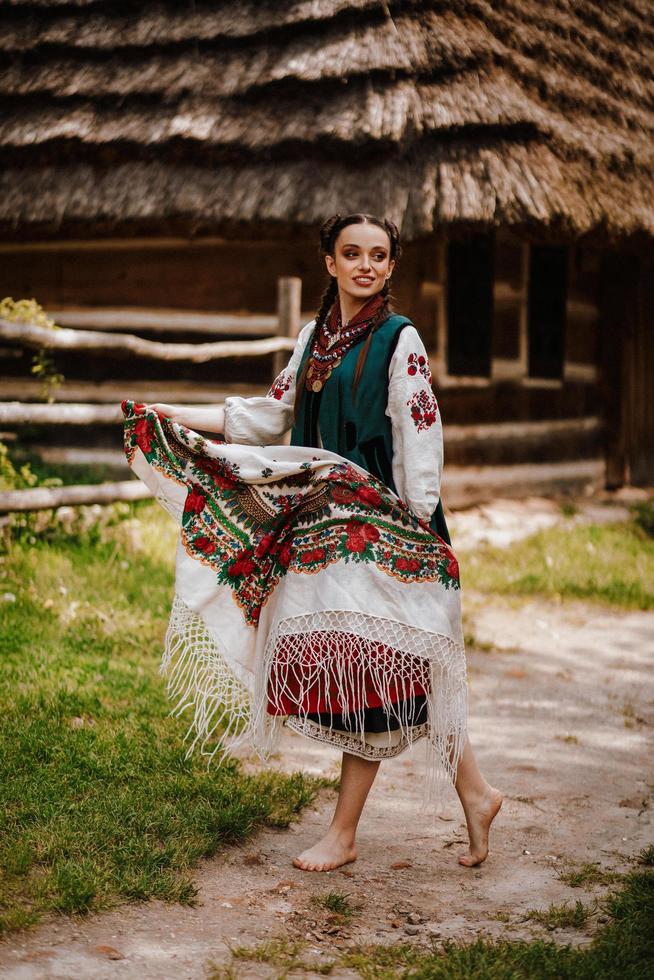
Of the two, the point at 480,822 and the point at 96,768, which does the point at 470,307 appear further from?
the point at 480,822

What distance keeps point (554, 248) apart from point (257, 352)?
3.90 m

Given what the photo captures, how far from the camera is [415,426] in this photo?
2.61 meters

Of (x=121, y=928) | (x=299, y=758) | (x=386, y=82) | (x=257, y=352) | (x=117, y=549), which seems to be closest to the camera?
(x=121, y=928)

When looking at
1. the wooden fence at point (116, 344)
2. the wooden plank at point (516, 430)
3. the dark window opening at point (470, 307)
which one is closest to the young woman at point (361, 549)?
the wooden fence at point (116, 344)

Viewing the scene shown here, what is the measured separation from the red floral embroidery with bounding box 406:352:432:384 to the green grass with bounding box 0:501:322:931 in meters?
1.26

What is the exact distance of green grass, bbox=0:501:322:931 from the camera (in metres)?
2.57

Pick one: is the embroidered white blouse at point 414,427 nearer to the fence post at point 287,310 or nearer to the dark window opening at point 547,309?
the fence post at point 287,310

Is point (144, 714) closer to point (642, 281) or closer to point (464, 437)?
point (464, 437)

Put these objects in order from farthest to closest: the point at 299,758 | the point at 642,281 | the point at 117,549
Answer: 1. the point at 642,281
2. the point at 117,549
3. the point at 299,758

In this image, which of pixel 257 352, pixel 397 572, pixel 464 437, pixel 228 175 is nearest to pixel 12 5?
pixel 228 175

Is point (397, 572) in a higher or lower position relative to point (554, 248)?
lower

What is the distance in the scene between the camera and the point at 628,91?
29.2 ft

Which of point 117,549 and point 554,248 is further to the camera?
point 554,248

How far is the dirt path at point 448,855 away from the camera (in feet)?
7.62
